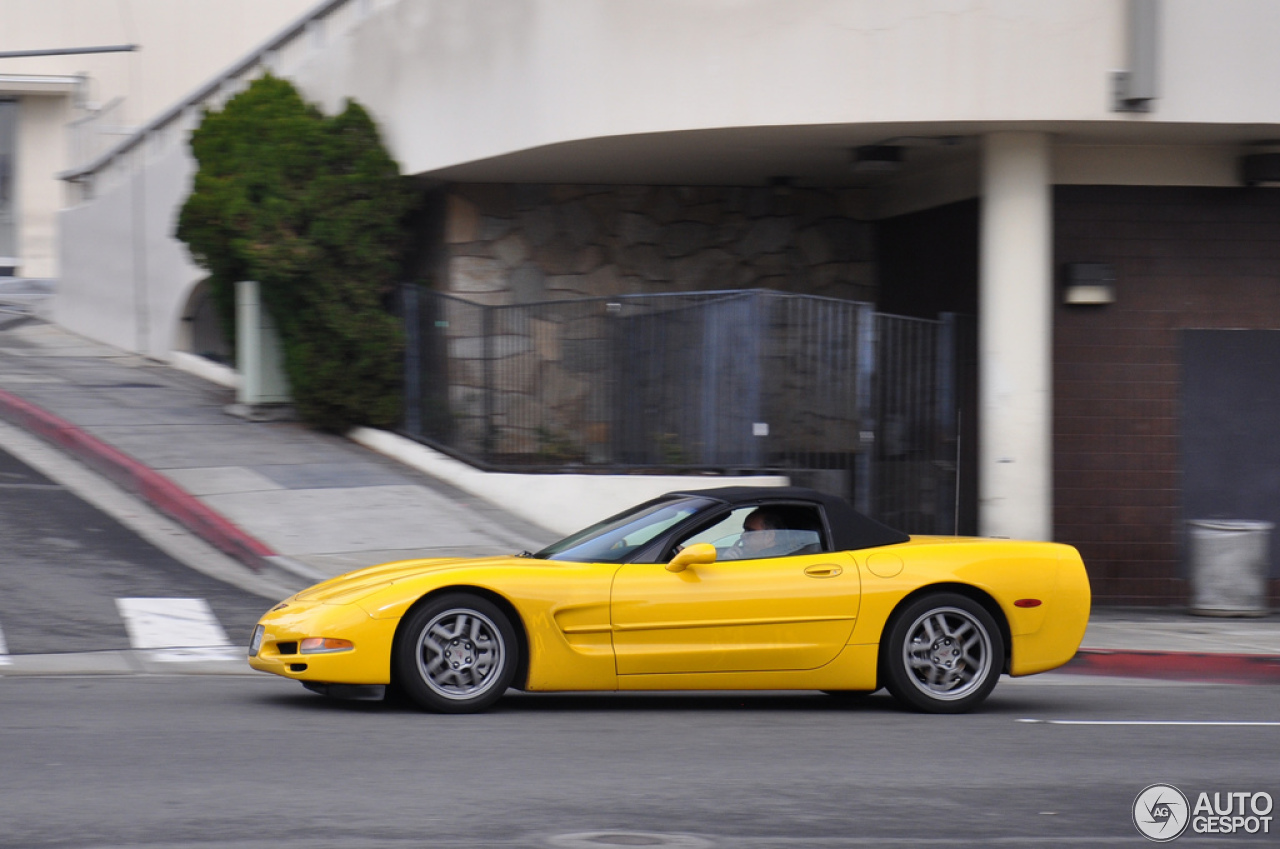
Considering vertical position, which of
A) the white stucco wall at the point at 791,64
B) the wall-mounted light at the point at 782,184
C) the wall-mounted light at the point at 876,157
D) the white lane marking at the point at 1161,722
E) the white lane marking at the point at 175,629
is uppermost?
the white stucco wall at the point at 791,64

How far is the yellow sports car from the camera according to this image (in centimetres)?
712

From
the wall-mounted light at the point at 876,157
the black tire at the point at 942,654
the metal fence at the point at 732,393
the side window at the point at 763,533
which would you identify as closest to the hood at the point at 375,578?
the side window at the point at 763,533

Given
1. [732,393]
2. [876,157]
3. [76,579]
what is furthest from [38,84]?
[732,393]

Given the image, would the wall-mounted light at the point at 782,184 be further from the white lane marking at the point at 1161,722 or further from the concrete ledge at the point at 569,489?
the white lane marking at the point at 1161,722

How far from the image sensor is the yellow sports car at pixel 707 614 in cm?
712

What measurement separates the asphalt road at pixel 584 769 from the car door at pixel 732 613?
1.07 feet

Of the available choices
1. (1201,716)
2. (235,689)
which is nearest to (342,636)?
(235,689)

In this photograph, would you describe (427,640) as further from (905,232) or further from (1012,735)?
(905,232)

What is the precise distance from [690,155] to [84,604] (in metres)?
7.06

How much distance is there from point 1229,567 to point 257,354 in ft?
35.3

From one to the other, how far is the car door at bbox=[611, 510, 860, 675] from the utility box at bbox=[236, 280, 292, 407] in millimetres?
10779

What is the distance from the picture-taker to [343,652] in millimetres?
6992

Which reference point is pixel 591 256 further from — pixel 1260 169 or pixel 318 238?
pixel 1260 169

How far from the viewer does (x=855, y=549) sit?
7.86 meters
